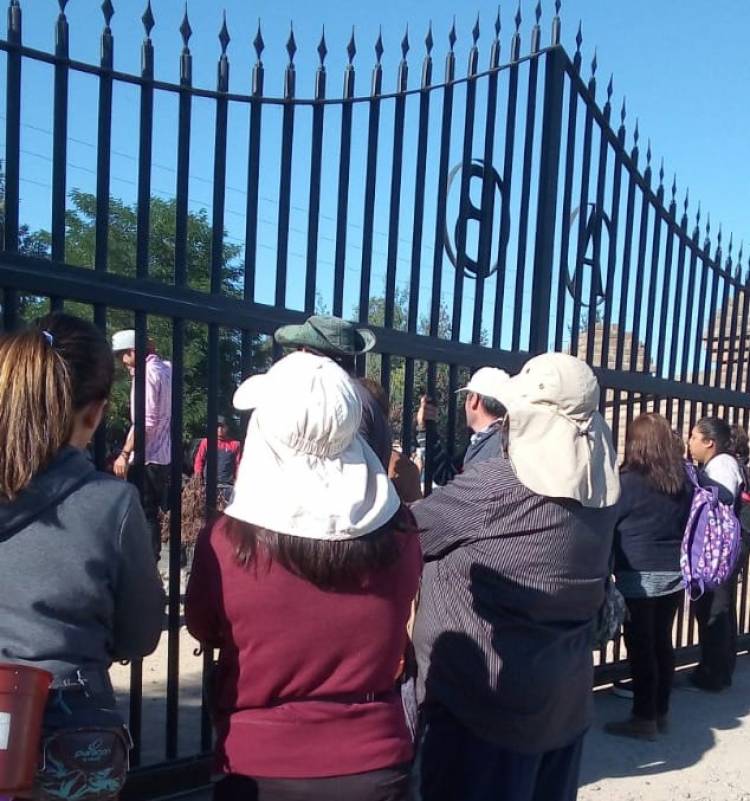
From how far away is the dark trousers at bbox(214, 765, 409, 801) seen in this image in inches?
72.3

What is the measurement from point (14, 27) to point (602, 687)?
13.9 ft

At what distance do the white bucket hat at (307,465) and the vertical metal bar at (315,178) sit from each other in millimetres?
1421

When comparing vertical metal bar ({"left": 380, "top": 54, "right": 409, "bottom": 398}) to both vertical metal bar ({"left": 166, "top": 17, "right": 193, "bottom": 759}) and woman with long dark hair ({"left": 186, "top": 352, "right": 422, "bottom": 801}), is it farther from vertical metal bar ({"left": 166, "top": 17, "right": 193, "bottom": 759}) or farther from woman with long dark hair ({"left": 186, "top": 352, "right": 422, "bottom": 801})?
woman with long dark hair ({"left": 186, "top": 352, "right": 422, "bottom": 801})

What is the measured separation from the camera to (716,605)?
505cm

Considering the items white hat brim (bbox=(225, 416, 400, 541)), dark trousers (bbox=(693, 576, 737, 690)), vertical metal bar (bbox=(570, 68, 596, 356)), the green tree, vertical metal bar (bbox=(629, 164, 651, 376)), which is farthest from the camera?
the green tree

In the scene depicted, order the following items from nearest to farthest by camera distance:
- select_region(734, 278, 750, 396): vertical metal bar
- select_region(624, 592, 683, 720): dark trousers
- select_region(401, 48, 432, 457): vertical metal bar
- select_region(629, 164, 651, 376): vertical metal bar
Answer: select_region(401, 48, 432, 457): vertical metal bar
select_region(624, 592, 683, 720): dark trousers
select_region(629, 164, 651, 376): vertical metal bar
select_region(734, 278, 750, 396): vertical metal bar

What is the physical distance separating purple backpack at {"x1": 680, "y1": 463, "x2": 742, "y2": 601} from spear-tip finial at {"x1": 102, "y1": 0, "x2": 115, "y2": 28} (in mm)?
3254

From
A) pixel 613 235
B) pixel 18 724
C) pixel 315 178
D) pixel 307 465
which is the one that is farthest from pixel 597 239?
pixel 18 724

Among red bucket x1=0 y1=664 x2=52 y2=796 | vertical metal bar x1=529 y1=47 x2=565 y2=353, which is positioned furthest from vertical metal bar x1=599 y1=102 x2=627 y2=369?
red bucket x1=0 y1=664 x2=52 y2=796

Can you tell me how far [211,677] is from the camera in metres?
1.99

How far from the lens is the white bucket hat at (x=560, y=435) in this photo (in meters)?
2.50

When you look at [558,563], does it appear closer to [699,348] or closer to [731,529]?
[731,529]

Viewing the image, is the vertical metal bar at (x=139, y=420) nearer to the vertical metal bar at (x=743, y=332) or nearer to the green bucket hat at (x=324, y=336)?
the green bucket hat at (x=324, y=336)

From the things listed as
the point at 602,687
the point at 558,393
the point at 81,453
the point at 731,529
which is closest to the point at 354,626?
the point at 81,453
